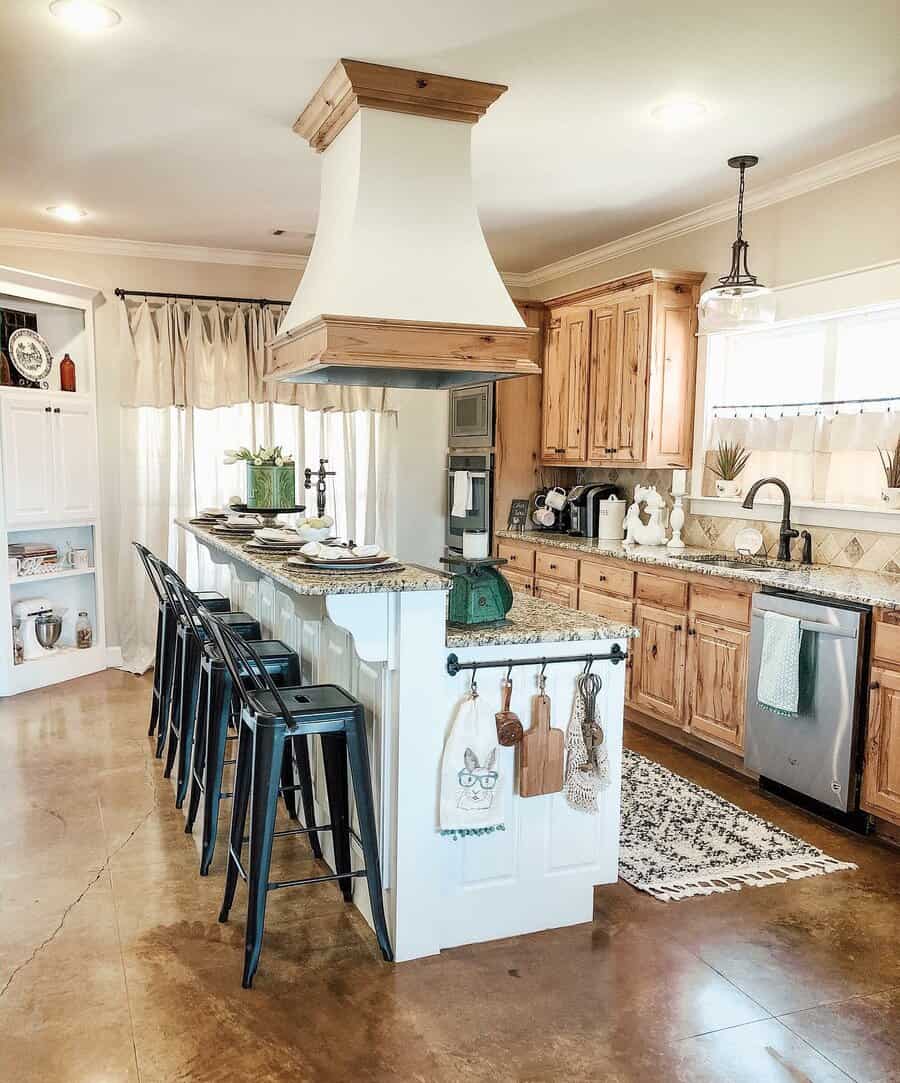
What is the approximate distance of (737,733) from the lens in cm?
408

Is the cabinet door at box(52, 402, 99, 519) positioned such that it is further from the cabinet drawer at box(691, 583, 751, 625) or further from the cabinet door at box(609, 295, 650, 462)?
the cabinet drawer at box(691, 583, 751, 625)

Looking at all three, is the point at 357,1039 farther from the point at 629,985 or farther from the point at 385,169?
the point at 385,169

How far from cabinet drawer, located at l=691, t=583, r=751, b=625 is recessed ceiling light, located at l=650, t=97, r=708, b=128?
2004mm

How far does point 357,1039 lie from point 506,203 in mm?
4107

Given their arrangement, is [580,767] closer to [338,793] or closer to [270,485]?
[338,793]

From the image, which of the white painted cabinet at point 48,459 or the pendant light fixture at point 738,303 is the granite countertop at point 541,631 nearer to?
the pendant light fixture at point 738,303

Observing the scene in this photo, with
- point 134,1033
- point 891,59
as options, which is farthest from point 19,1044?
point 891,59

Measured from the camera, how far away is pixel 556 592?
552cm

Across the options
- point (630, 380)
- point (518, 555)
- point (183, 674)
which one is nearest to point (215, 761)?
point (183, 674)

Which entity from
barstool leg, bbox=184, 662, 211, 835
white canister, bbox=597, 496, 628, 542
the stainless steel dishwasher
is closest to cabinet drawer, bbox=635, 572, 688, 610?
the stainless steel dishwasher

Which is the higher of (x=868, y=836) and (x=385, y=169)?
(x=385, y=169)

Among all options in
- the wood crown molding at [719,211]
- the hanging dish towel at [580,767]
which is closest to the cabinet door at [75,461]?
the wood crown molding at [719,211]

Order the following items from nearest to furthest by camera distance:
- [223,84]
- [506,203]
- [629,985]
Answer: [629,985] < [223,84] < [506,203]

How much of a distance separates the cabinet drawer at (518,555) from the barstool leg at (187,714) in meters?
2.52
